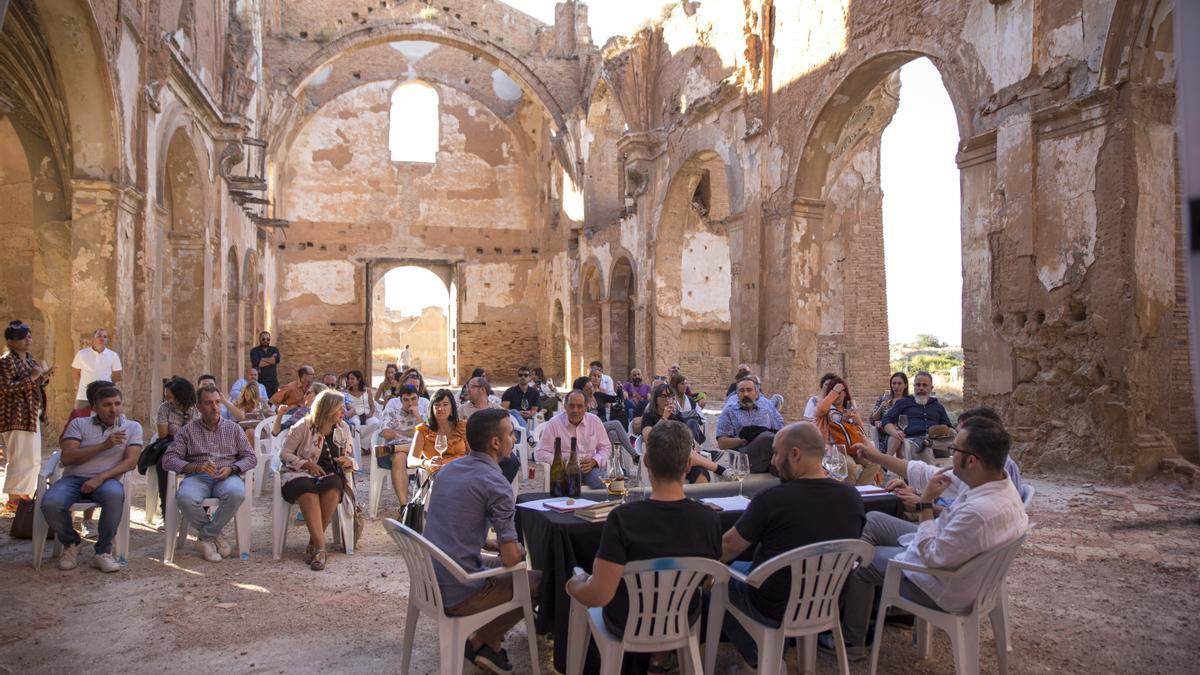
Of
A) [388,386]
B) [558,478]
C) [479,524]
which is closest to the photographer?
[479,524]

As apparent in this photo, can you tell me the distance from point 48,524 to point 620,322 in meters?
15.1

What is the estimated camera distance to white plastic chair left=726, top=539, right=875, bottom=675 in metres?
2.99

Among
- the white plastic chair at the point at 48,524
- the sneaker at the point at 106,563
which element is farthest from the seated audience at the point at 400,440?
the sneaker at the point at 106,563

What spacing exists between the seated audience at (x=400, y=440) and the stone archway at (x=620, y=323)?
12.1 meters

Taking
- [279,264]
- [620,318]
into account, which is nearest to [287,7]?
[279,264]

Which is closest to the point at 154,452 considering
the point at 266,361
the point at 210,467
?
the point at 210,467

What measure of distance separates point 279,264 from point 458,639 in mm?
22632

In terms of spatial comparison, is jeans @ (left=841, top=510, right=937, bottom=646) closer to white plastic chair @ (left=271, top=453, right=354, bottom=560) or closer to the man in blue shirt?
the man in blue shirt

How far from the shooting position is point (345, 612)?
14.8 ft

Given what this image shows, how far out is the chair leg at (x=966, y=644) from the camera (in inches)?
126

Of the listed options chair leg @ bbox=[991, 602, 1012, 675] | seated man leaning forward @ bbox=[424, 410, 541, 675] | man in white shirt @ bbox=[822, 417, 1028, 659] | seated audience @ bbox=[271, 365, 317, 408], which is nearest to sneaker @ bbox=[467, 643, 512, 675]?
seated man leaning forward @ bbox=[424, 410, 541, 675]

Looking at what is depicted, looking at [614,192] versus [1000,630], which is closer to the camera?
[1000,630]

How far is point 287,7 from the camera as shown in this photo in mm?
20781

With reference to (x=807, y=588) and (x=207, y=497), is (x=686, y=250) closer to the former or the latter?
(x=207, y=497)
